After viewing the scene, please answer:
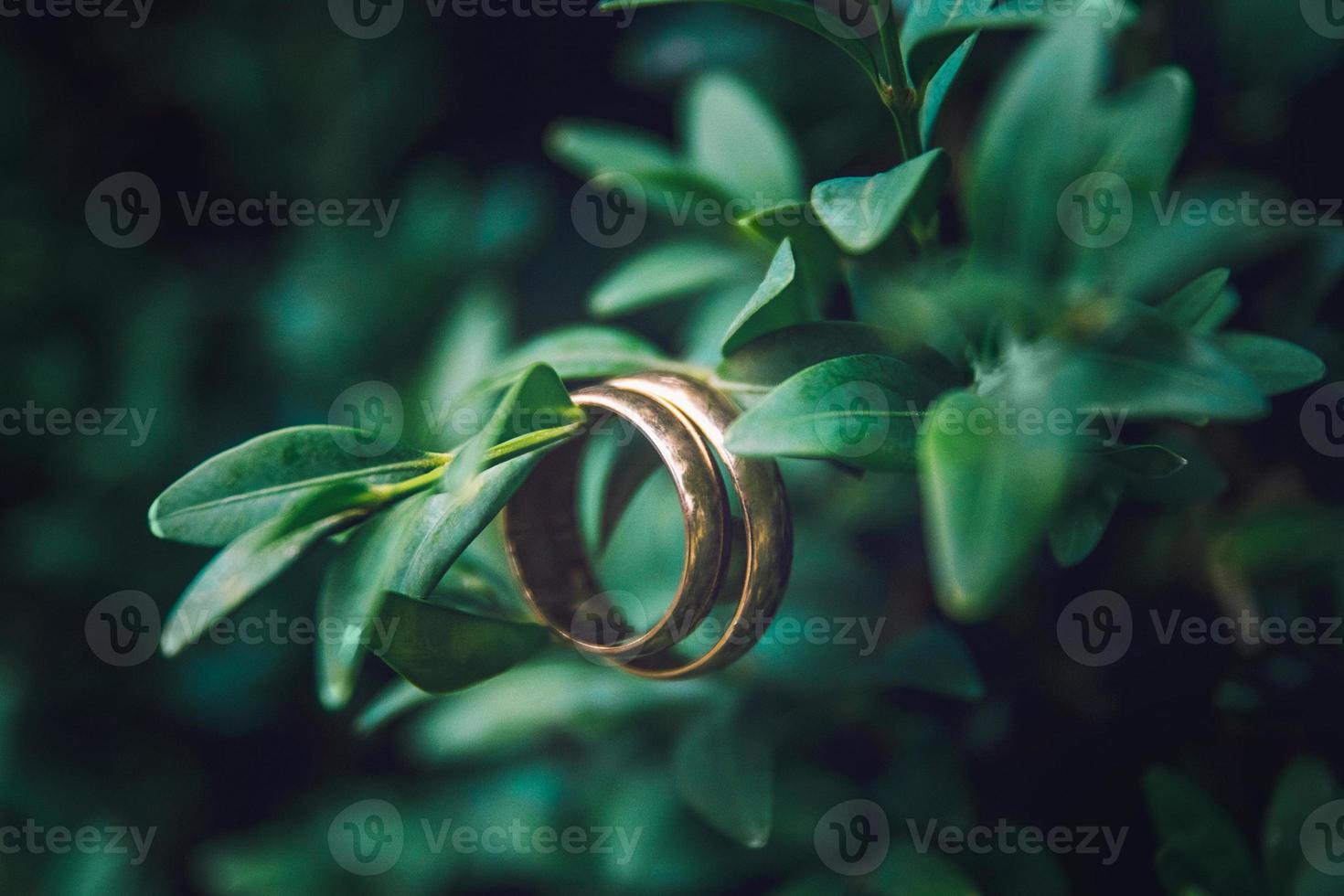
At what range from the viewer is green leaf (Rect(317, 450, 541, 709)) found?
20.2 inches

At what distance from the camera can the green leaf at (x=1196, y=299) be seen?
564 mm

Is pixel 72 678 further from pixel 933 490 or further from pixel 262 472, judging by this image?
pixel 933 490

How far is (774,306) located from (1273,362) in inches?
11.9

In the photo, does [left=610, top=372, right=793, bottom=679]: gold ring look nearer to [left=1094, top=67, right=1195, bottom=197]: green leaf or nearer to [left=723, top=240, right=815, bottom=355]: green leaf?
[left=723, top=240, right=815, bottom=355]: green leaf

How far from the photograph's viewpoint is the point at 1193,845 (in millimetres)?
636

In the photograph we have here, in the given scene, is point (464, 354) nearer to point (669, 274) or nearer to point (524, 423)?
point (669, 274)

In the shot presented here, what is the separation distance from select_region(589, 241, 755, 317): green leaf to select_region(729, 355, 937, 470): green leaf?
32 centimetres

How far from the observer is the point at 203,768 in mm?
1423

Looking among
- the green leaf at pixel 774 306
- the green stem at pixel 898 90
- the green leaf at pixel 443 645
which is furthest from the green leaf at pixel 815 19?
the green leaf at pixel 443 645

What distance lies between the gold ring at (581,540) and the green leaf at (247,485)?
5.9 inches

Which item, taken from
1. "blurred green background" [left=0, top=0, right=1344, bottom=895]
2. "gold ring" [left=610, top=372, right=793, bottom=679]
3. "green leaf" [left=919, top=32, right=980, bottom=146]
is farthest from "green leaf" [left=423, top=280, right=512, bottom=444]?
"green leaf" [left=919, top=32, right=980, bottom=146]

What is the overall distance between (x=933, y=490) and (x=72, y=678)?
1382 mm

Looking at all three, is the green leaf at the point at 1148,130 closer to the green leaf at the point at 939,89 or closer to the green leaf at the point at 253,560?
the green leaf at the point at 939,89

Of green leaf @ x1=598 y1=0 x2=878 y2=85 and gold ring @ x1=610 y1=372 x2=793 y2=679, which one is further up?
green leaf @ x1=598 y1=0 x2=878 y2=85
